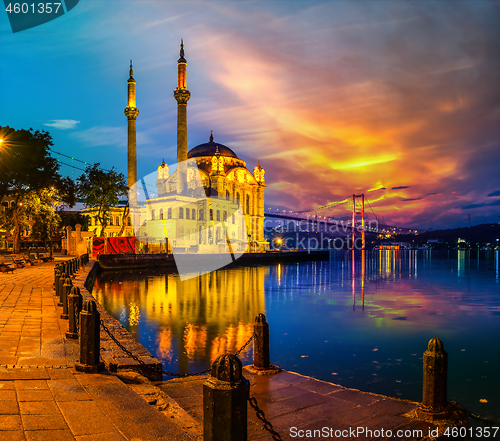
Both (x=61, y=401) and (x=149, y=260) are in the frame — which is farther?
(x=149, y=260)

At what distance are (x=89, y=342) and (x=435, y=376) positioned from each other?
446 cm

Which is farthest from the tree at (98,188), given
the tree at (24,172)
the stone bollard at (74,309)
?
the stone bollard at (74,309)

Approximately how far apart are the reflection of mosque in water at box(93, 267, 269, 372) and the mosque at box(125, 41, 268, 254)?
27.4 m

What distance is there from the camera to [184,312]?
1805 cm

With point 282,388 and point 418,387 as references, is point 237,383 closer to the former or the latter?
point 282,388

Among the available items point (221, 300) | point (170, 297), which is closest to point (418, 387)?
point (221, 300)

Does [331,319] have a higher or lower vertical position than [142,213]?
lower

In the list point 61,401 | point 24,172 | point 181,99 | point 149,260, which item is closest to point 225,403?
point 61,401

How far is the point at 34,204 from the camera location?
32.9 metres

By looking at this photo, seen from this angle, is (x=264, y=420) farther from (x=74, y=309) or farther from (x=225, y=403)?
(x=74, y=309)

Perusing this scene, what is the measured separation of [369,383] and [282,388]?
128 inches

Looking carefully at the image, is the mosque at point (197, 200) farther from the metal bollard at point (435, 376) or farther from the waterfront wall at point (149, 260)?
the metal bollard at point (435, 376)

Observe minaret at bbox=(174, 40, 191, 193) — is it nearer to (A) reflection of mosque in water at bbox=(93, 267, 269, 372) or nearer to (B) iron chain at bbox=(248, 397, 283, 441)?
(A) reflection of mosque in water at bbox=(93, 267, 269, 372)

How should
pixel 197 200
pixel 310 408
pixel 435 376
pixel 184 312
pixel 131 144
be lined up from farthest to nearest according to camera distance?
pixel 197 200, pixel 131 144, pixel 184 312, pixel 310 408, pixel 435 376
